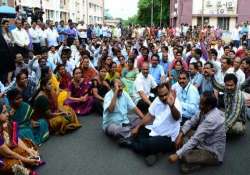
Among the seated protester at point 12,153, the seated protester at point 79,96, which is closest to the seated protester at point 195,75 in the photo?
the seated protester at point 79,96

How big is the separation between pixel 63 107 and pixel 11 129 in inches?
63.5

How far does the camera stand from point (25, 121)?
16.5ft

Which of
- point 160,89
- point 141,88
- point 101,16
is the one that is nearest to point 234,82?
point 160,89

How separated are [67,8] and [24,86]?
3632 cm

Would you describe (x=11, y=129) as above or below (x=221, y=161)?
above

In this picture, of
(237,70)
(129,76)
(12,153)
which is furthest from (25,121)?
(237,70)

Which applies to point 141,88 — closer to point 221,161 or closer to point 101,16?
point 221,161

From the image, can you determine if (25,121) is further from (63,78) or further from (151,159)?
(63,78)

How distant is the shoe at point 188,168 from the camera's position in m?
4.23

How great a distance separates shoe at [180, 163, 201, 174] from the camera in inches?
167

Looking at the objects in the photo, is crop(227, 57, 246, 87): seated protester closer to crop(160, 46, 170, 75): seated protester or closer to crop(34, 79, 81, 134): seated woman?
crop(160, 46, 170, 75): seated protester

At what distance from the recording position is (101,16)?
64188mm

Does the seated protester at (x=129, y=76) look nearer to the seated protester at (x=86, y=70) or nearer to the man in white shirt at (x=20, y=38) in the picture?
the seated protester at (x=86, y=70)

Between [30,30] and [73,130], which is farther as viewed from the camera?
[30,30]
